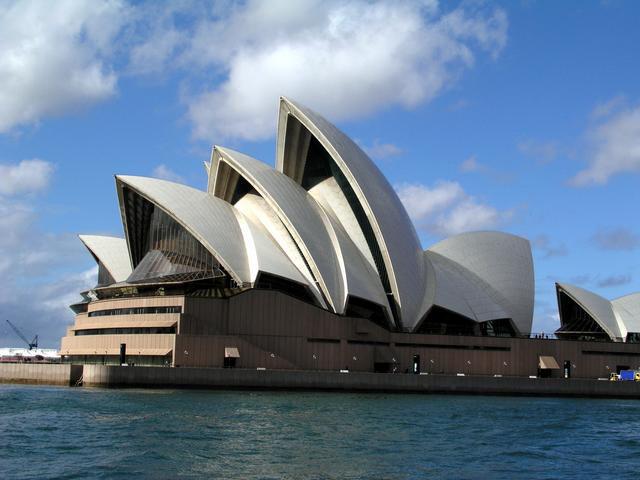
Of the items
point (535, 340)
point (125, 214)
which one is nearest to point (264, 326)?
point (125, 214)

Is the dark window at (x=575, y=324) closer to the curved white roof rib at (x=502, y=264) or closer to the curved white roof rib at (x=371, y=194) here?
the curved white roof rib at (x=502, y=264)

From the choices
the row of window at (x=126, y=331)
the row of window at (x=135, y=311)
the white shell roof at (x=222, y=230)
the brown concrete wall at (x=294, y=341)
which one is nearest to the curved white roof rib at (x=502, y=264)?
the brown concrete wall at (x=294, y=341)

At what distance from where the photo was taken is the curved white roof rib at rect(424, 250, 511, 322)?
67188mm

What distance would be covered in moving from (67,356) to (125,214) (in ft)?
38.4

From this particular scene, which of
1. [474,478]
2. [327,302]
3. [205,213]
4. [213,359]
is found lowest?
[474,478]

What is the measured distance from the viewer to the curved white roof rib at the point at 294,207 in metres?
60.3

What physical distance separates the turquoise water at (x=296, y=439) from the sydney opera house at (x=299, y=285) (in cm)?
1236

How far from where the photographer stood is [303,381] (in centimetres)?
5594

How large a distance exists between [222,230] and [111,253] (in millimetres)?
15778

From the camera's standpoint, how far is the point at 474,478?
22.8 meters

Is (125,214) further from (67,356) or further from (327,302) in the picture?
(327,302)

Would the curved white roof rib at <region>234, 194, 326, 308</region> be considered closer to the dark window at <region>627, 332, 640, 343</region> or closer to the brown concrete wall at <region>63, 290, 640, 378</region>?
the brown concrete wall at <region>63, 290, 640, 378</region>

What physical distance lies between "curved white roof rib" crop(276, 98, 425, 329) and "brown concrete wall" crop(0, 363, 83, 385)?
2204cm

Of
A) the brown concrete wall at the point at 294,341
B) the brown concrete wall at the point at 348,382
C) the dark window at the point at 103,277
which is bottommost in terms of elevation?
the brown concrete wall at the point at 348,382
